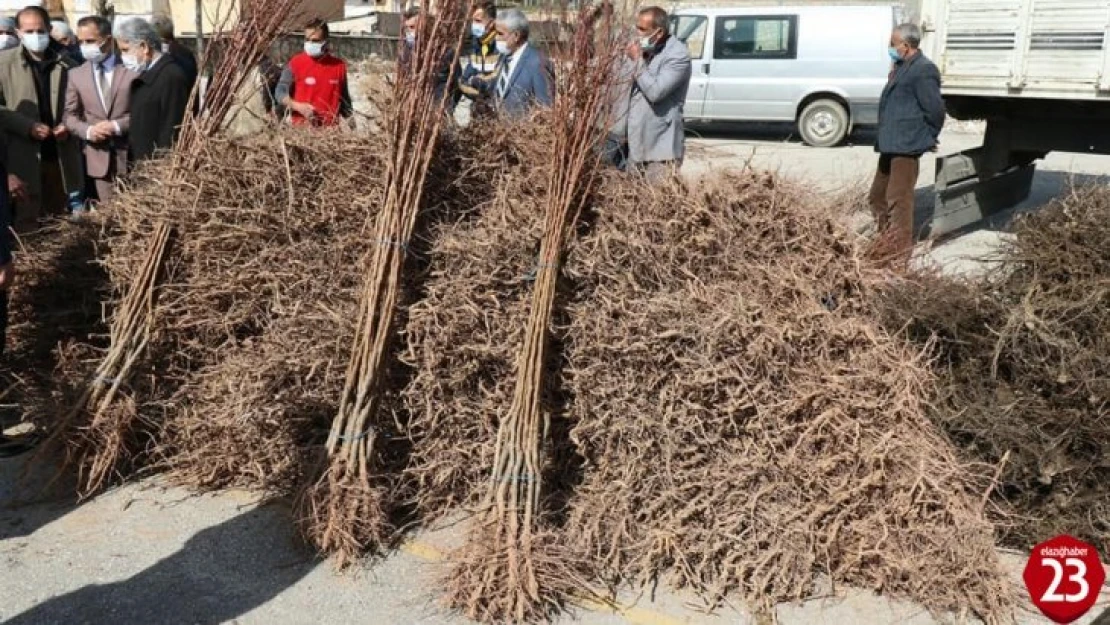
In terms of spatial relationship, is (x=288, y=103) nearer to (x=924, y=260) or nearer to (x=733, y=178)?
(x=733, y=178)

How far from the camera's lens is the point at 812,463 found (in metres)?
3.70

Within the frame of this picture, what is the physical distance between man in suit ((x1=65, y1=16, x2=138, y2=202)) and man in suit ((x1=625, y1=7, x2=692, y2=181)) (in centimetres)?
343

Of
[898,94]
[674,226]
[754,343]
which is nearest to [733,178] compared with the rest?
[674,226]

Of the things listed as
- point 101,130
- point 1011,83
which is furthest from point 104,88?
point 1011,83

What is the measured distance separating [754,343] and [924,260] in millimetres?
1285

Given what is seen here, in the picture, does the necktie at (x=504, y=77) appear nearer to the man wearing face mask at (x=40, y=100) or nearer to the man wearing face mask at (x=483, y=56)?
the man wearing face mask at (x=483, y=56)

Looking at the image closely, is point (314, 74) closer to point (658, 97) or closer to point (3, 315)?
point (658, 97)

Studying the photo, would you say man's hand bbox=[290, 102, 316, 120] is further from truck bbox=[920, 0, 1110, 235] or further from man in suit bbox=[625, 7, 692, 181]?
truck bbox=[920, 0, 1110, 235]

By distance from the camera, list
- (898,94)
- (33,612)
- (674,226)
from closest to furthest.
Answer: (33,612) → (674,226) → (898,94)

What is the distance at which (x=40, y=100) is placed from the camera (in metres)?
7.08

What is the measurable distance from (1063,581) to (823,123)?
42.7 feet

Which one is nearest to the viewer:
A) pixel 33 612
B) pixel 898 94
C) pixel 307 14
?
pixel 33 612

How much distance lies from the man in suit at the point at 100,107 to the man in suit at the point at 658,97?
3427 millimetres

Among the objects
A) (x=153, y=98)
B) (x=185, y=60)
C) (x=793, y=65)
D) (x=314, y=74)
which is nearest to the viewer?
(x=153, y=98)
